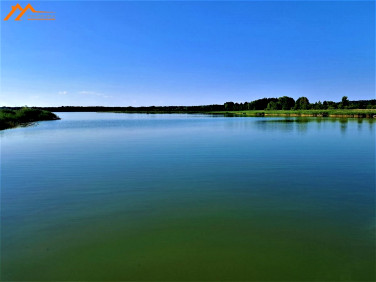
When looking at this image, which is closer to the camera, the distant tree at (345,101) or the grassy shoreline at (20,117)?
the grassy shoreline at (20,117)

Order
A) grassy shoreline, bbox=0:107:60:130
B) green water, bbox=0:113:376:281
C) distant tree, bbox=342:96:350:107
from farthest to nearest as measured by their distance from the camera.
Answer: distant tree, bbox=342:96:350:107, grassy shoreline, bbox=0:107:60:130, green water, bbox=0:113:376:281

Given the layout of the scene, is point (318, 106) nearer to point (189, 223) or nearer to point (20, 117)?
point (20, 117)

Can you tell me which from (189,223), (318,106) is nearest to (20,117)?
(189,223)

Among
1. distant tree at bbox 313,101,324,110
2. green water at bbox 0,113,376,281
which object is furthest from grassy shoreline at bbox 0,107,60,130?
distant tree at bbox 313,101,324,110

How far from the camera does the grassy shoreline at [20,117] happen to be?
57.6 metres

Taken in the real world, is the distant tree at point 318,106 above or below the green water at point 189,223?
above

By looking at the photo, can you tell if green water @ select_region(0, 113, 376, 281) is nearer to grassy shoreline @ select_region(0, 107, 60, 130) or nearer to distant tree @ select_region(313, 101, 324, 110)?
grassy shoreline @ select_region(0, 107, 60, 130)

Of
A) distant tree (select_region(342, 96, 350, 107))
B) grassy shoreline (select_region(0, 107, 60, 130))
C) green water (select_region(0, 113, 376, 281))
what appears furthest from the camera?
distant tree (select_region(342, 96, 350, 107))

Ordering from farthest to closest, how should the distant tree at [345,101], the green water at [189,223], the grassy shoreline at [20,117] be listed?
the distant tree at [345,101] < the grassy shoreline at [20,117] < the green water at [189,223]

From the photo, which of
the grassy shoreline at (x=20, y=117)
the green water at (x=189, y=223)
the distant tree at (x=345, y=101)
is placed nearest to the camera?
the green water at (x=189, y=223)

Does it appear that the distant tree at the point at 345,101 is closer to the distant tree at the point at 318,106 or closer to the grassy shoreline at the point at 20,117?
the distant tree at the point at 318,106

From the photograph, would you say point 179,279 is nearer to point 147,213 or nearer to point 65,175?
point 147,213

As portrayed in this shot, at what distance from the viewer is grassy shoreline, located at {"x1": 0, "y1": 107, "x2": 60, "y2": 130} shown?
5756cm

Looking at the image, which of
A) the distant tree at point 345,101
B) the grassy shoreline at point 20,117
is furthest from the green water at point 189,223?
the distant tree at point 345,101
